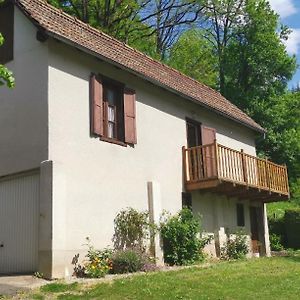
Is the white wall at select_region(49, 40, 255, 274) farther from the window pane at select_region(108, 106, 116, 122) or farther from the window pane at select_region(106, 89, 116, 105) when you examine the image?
the window pane at select_region(108, 106, 116, 122)

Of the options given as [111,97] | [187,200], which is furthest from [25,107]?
[187,200]

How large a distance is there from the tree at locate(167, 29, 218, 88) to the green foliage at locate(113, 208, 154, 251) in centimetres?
2374

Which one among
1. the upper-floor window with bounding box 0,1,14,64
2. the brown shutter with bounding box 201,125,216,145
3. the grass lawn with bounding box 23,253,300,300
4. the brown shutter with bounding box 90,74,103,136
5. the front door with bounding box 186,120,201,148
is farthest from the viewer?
the brown shutter with bounding box 201,125,216,145

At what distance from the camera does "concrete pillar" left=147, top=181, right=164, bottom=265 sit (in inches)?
627

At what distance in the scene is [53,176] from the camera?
13.2 metres

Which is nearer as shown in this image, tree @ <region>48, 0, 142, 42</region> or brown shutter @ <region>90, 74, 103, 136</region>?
brown shutter @ <region>90, 74, 103, 136</region>

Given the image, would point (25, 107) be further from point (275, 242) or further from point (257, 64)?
point (257, 64)

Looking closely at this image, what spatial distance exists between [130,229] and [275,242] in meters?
13.6

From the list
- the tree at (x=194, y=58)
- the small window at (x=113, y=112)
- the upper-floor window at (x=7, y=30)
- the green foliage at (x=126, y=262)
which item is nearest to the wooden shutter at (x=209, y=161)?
the small window at (x=113, y=112)

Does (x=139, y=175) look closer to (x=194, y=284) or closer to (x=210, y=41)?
(x=194, y=284)

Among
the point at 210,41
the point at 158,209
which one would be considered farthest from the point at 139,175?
the point at 210,41

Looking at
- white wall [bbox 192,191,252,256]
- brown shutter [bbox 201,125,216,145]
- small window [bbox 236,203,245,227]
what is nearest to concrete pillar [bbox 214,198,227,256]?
white wall [bbox 192,191,252,256]

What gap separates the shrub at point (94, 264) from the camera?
13131 mm

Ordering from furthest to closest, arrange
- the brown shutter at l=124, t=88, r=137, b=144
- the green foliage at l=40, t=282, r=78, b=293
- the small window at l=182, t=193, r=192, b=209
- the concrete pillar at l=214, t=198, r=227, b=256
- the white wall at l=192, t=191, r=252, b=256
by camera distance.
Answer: the concrete pillar at l=214, t=198, r=227, b=256 → the white wall at l=192, t=191, r=252, b=256 → the small window at l=182, t=193, r=192, b=209 → the brown shutter at l=124, t=88, r=137, b=144 → the green foliage at l=40, t=282, r=78, b=293
